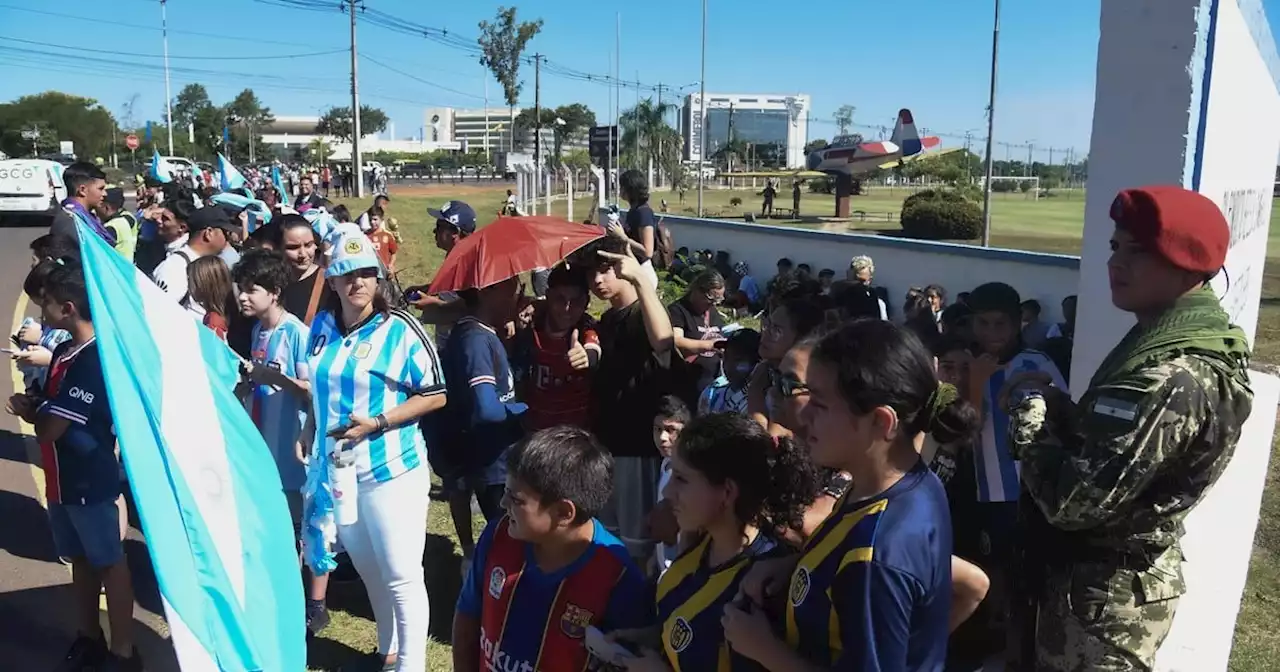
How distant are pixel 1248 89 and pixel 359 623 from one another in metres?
5.16

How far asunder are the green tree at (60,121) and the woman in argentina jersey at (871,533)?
256 feet

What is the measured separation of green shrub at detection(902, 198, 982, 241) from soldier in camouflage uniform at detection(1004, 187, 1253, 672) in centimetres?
2583

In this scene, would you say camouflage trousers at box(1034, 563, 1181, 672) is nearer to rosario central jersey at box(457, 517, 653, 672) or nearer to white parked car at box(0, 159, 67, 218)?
rosario central jersey at box(457, 517, 653, 672)

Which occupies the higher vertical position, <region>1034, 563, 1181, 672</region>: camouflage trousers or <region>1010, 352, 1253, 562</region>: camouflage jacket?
<region>1010, 352, 1253, 562</region>: camouflage jacket

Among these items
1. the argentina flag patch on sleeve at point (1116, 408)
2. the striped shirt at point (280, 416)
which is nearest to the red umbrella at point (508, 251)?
the striped shirt at point (280, 416)

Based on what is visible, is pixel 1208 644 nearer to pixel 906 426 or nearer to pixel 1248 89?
pixel 906 426

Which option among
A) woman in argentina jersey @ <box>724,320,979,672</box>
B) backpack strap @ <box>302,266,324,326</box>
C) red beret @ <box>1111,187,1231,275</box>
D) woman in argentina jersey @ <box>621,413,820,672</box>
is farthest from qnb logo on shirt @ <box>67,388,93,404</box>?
red beret @ <box>1111,187,1231,275</box>

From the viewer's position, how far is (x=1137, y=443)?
179 centimetres

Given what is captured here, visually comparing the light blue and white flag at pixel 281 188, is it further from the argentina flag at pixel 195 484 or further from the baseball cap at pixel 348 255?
the argentina flag at pixel 195 484

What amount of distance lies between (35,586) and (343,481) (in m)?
2.53

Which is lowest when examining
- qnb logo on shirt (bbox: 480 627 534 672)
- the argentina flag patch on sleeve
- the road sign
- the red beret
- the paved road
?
the paved road

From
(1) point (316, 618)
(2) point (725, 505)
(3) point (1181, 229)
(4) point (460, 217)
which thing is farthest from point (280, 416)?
(3) point (1181, 229)

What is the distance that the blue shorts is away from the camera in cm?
343

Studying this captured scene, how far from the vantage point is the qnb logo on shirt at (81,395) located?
330 centimetres
